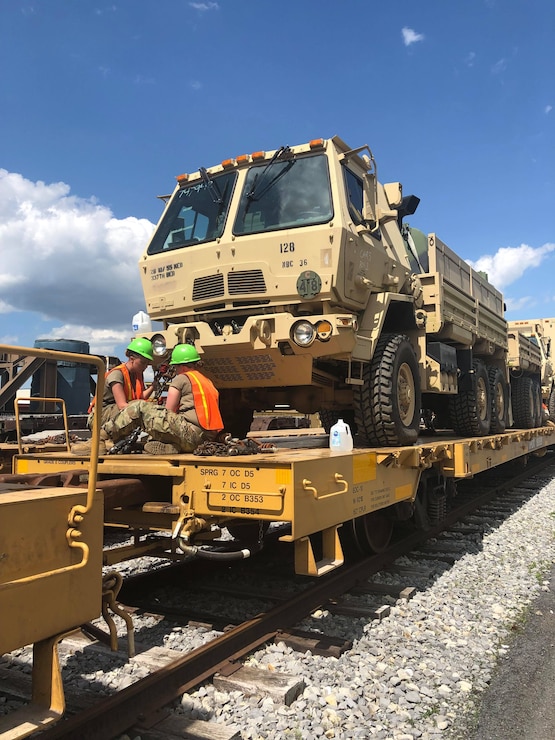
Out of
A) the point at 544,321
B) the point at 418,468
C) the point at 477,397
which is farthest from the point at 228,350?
the point at 544,321

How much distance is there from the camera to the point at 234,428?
22.5ft

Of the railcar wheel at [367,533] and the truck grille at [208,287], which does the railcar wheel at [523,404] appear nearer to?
Result: the railcar wheel at [367,533]

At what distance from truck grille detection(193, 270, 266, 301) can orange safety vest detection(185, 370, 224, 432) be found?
1.13 metres

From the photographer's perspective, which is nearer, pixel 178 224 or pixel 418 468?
pixel 418 468

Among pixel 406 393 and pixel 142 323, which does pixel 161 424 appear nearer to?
pixel 142 323

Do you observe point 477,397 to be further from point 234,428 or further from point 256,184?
point 256,184

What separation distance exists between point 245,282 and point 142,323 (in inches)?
48.9

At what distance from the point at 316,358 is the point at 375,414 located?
76 centimetres

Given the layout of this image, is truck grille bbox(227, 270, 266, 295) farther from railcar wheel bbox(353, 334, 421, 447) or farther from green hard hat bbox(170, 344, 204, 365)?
railcar wheel bbox(353, 334, 421, 447)

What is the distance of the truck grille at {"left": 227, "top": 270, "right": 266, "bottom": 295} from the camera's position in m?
5.43

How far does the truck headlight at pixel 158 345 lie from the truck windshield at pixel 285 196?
47.1 inches

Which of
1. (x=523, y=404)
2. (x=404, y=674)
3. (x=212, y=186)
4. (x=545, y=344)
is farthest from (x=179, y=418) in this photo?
(x=545, y=344)

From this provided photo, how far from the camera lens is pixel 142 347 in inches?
215

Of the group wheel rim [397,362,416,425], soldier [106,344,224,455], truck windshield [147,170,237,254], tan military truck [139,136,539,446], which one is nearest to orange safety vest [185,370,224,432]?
soldier [106,344,224,455]
